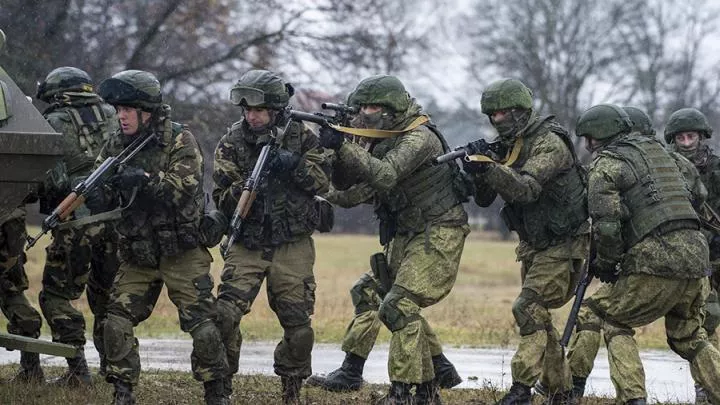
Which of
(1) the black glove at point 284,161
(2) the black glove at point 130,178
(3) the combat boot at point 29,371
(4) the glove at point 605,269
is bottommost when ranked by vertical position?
(3) the combat boot at point 29,371

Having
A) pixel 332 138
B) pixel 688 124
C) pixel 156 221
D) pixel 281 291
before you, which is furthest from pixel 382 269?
pixel 688 124

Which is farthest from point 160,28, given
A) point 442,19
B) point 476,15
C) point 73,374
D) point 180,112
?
point 442,19

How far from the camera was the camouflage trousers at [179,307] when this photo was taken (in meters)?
8.68

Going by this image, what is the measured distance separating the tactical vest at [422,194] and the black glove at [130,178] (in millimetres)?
1729

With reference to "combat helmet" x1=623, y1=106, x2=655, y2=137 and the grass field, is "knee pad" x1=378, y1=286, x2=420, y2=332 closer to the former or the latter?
"combat helmet" x1=623, y1=106, x2=655, y2=137

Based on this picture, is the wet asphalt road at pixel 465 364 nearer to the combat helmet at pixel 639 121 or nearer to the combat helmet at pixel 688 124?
the combat helmet at pixel 639 121

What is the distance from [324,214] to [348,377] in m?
1.44

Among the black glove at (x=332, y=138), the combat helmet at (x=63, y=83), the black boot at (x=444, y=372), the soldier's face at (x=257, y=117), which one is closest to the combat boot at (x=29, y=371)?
the combat helmet at (x=63, y=83)

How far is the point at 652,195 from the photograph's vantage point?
873cm

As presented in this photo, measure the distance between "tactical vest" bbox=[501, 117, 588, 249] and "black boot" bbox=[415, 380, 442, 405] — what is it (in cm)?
120

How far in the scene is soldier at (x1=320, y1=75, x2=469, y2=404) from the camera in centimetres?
895

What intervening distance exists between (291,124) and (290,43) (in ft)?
43.0

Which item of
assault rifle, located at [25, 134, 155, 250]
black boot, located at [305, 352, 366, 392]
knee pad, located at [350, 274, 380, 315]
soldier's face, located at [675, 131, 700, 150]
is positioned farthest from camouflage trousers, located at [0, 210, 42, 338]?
soldier's face, located at [675, 131, 700, 150]

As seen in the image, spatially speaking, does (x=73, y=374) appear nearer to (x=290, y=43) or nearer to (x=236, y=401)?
(x=236, y=401)
